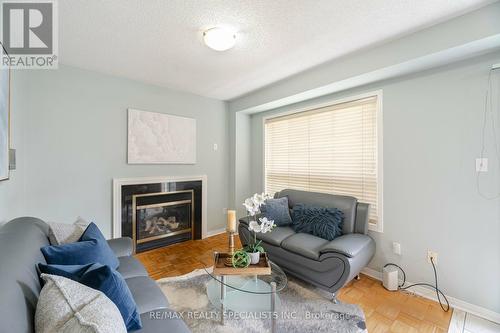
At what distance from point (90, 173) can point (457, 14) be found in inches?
159

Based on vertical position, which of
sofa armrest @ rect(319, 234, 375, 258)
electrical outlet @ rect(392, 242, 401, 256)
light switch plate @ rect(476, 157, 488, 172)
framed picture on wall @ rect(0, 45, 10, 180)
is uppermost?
framed picture on wall @ rect(0, 45, 10, 180)

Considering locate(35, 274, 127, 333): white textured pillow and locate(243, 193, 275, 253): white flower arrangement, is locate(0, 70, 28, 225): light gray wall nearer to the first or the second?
locate(35, 274, 127, 333): white textured pillow

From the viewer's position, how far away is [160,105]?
132 inches

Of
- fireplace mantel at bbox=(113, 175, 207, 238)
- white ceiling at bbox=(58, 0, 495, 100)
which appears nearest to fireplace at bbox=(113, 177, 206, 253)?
fireplace mantel at bbox=(113, 175, 207, 238)

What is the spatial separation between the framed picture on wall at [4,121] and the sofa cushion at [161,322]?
4.76 feet

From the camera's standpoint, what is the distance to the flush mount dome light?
189 cm

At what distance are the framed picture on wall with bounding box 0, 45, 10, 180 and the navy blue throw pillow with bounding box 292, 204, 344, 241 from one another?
2701 mm

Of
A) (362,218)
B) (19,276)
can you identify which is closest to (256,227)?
(362,218)

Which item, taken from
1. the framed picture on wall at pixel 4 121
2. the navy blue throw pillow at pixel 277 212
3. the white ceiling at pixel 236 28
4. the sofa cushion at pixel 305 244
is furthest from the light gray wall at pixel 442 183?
the framed picture on wall at pixel 4 121

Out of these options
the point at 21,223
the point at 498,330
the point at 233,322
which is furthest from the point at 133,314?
the point at 498,330

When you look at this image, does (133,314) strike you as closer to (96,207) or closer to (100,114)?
(96,207)

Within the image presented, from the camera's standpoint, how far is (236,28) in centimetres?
191

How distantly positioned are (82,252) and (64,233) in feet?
1.36

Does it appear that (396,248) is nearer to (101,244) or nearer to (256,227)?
(256,227)
